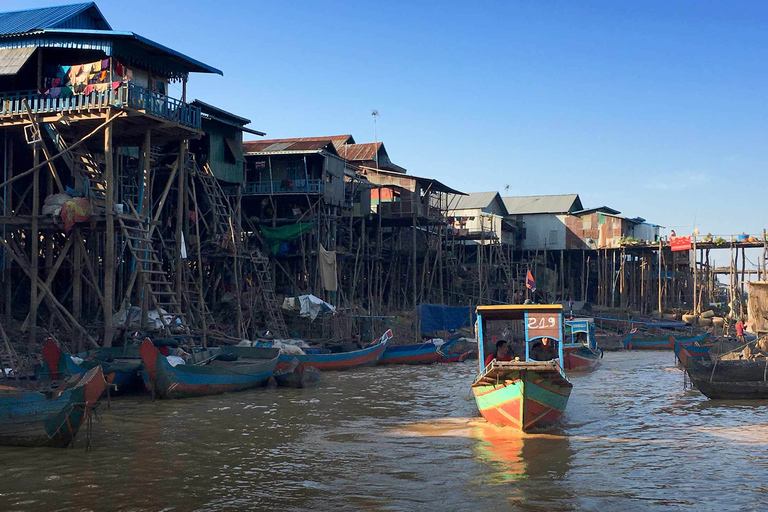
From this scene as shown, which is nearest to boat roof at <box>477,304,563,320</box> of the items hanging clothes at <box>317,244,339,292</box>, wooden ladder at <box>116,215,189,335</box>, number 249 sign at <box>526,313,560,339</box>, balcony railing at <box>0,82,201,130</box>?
number 249 sign at <box>526,313,560,339</box>

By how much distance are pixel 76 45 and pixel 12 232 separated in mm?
5859

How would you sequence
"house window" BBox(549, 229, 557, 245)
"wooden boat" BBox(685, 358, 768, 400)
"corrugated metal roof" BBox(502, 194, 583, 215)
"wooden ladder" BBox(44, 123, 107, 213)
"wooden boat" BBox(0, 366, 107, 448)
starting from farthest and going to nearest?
"corrugated metal roof" BBox(502, 194, 583, 215) → "house window" BBox(549, 229, 557, 245) → "wooden ladder" BBox(44, 123, 107, 213) → "wooden boat" BBox(685, 358, 768, 400) → "wooden boat" BBox(0, 366, 107, 448)

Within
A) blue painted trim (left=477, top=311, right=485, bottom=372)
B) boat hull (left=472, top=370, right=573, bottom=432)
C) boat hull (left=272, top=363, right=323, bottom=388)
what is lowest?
boat hull (left=272, top=363, right=323, bottom=388)

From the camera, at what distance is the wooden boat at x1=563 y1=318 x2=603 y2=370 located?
29266mm

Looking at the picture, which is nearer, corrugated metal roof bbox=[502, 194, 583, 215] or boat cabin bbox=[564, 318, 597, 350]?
boat cabin bbox=[564, 318, 597, 350]

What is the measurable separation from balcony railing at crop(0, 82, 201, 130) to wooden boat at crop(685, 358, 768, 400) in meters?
15.9

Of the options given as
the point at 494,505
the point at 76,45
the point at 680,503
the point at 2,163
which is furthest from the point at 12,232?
the point at 680,503

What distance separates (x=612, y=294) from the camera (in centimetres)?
5097

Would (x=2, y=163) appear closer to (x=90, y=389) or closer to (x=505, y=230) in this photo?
(x=90, y=389)

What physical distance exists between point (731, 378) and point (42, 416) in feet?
52.9

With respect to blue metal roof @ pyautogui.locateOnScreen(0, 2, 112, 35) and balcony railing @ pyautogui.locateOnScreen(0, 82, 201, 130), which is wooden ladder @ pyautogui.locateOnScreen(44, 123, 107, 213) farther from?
blue metal roof @ pyautogui.locateOnScreen(0, 2, 112, 35)

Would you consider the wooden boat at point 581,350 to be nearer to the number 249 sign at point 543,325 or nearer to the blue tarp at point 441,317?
the blue tarp at point 441,317

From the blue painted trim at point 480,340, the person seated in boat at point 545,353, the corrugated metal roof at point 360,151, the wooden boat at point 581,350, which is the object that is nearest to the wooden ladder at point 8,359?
the blue painted trim at point 480,340

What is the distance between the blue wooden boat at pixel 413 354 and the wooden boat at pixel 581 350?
487 cm
